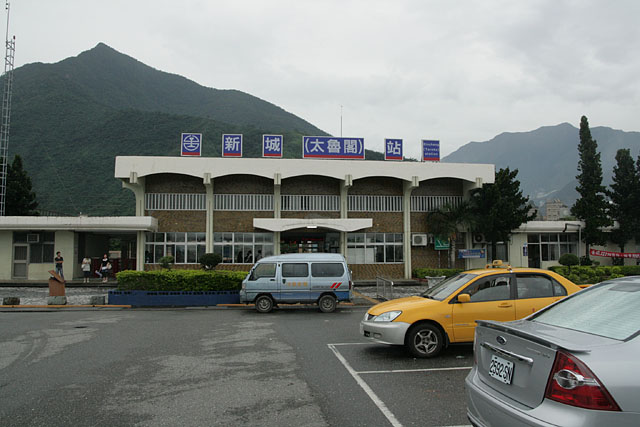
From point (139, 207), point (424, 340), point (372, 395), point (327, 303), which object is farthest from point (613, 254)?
point (372, 395)

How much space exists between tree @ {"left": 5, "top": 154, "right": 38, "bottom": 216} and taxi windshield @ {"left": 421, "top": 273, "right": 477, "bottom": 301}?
37.7 meters

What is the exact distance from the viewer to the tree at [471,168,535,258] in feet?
91.9

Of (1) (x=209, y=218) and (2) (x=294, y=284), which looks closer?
(2) (x=294, y=284)

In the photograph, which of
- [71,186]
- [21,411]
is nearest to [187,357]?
[21,411]

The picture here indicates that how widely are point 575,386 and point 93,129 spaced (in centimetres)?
8959

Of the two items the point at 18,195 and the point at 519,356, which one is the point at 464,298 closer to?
the point at 519,356

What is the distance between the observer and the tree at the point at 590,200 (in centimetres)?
Result: 3092

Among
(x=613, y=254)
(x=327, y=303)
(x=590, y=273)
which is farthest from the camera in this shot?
(x=613, y=254)

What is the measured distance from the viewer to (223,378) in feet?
20.7

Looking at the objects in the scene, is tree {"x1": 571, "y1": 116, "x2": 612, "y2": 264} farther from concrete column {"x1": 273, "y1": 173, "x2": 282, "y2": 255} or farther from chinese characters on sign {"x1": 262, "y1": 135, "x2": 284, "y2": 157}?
chinese characters on sign {"x1": 262, "y1": 135, "x2": 284, "y2": 157}

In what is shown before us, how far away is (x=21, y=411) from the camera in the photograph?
198 inches

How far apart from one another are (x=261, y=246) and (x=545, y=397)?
1031 inches

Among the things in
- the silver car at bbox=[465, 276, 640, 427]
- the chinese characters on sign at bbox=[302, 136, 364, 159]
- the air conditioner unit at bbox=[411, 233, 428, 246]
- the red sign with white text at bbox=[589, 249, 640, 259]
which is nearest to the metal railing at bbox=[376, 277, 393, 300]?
the air conditioner unit at bbox=[411, 233, 428, 246]

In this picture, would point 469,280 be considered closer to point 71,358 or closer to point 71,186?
point 71,358
